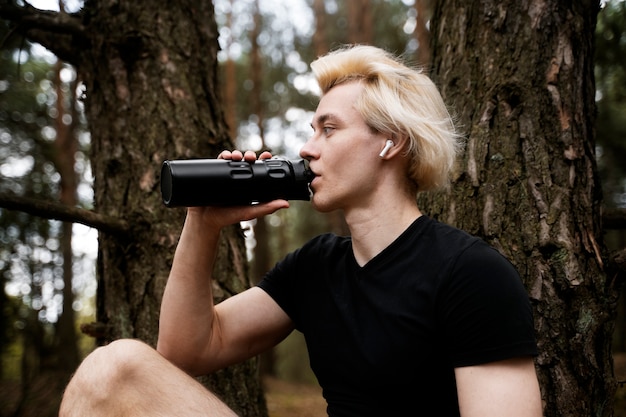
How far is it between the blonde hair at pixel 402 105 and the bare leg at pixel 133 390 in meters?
1.03

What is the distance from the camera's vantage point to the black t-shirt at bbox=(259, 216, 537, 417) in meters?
1.46

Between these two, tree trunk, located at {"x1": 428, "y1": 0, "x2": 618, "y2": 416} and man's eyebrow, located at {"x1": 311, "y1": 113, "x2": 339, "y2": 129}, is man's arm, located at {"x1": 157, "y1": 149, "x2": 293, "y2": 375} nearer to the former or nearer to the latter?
man's eyebrow, located at {"x1": 311, "y1": 113, "x2": 339, "y2": 129}

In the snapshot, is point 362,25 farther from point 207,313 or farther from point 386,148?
point 207,313

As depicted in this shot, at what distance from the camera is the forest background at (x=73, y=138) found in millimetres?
4301

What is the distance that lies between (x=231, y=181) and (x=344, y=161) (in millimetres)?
398

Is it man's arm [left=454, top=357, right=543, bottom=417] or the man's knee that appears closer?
man's arm [left=454, top=357, right=543, bottom=417]

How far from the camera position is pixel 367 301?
5.76ft

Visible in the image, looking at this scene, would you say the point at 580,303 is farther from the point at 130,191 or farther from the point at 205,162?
the point at 130,191

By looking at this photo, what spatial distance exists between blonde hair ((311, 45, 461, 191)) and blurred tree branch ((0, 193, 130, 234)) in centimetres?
117

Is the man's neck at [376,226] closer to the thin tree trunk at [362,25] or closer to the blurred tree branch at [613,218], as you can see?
the blurred tree branch at [613,218]

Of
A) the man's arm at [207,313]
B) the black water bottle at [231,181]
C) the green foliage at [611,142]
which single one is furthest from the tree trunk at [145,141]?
the green foliage at [611,142]

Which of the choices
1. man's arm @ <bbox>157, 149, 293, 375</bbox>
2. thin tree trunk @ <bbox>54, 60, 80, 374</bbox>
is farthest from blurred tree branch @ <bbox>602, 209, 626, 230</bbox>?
thin tree trunk @ <bbox>54, 60, 80, 374</bbox>

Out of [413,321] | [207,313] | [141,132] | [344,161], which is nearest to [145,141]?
[141,132]

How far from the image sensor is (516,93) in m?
2.26
